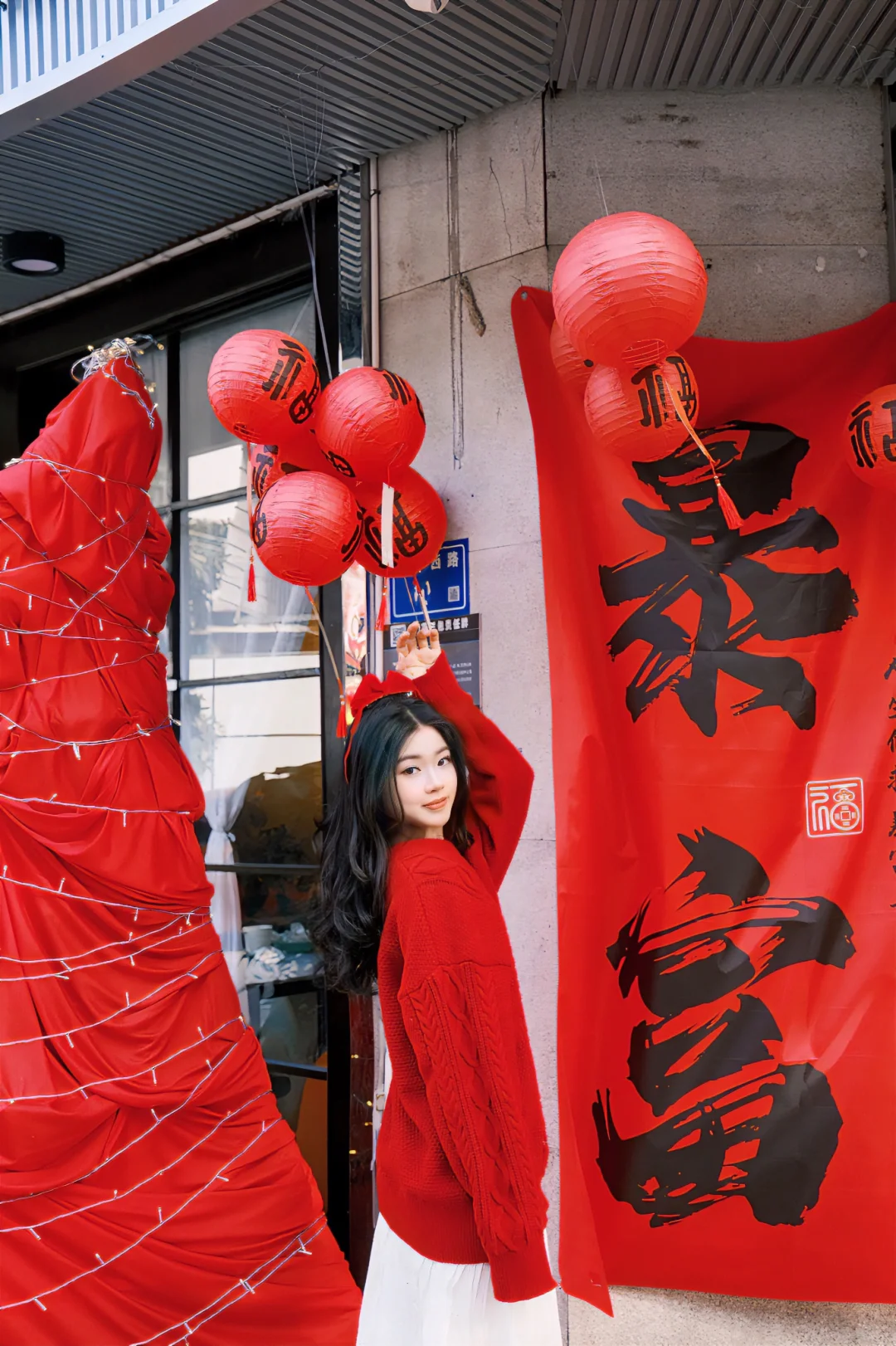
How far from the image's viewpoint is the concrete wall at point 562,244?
297cm

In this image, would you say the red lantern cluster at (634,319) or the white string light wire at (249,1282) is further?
the white string light wire at (249,1282)

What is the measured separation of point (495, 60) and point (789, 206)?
94 centimetres

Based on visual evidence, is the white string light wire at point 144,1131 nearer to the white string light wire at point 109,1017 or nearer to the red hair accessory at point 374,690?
the white string light wire at point 109,1017

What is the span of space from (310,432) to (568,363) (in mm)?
695

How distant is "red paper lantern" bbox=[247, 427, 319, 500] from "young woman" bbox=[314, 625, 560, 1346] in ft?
2.69

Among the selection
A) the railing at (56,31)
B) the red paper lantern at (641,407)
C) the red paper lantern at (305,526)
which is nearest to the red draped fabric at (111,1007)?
the red paper lantern at (305,526)

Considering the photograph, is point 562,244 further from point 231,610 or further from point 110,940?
point 110,940

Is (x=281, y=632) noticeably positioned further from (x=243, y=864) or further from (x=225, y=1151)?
(x=225, y=1151)

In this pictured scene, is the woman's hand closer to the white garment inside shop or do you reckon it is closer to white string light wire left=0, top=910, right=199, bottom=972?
white string light wire left=0, top=910, right=199, bottom=972

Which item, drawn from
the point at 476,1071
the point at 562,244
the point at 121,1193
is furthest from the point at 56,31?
→ the point at 121,1193

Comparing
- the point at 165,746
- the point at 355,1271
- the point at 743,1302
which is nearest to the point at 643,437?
the point at 165,746

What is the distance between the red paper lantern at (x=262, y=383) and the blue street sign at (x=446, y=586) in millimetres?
706

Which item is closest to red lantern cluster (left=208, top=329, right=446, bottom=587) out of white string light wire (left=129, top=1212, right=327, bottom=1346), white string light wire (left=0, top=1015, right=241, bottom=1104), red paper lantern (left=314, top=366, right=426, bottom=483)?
red paper lantern (left=314, top=366, right=426, bottom=483)

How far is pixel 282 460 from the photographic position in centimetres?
280
